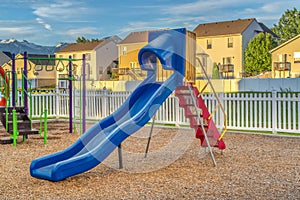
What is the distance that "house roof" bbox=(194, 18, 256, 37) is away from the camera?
52.6m

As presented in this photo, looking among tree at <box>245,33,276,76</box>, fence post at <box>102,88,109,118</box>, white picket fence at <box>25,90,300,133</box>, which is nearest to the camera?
white picket fence at <box>25,90,300,133</box>

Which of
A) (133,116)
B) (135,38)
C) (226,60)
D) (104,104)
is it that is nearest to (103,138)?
(133,116)

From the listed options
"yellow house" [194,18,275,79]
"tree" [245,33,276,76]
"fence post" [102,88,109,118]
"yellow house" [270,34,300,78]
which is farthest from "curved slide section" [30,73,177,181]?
"tree" [245,33,276,76]

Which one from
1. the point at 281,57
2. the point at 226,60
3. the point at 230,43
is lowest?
the point at 281,57

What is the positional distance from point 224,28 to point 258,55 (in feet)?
18.3

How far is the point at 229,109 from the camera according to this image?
12.7m

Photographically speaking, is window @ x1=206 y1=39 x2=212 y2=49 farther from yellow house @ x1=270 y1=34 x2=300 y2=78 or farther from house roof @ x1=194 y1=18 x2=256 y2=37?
yellow house @ x1=270 y1=34 x2=300 y2=78

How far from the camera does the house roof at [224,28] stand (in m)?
52.6

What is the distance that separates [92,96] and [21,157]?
7186 mm

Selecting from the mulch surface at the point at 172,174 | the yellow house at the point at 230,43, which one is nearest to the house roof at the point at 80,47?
the yellow house at the point at 230,43

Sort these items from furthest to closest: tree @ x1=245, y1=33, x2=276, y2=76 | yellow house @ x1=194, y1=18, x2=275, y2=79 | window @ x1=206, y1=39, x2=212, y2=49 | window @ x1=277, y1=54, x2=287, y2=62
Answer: window @ x1=206, y1=39, x2=212, y2=49 → tree @ x1=245, y1=33, x2=276, y2=76 → yellow house @ x1=194, y1=18, x2=275, y2=79 → window @ x1=277, y1=54, x2=287, y2=62

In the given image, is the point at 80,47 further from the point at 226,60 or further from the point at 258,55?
the point at 258,55

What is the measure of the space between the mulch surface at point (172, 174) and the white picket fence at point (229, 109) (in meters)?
1.27

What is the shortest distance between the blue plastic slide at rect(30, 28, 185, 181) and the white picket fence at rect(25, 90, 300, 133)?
15.8 feet
